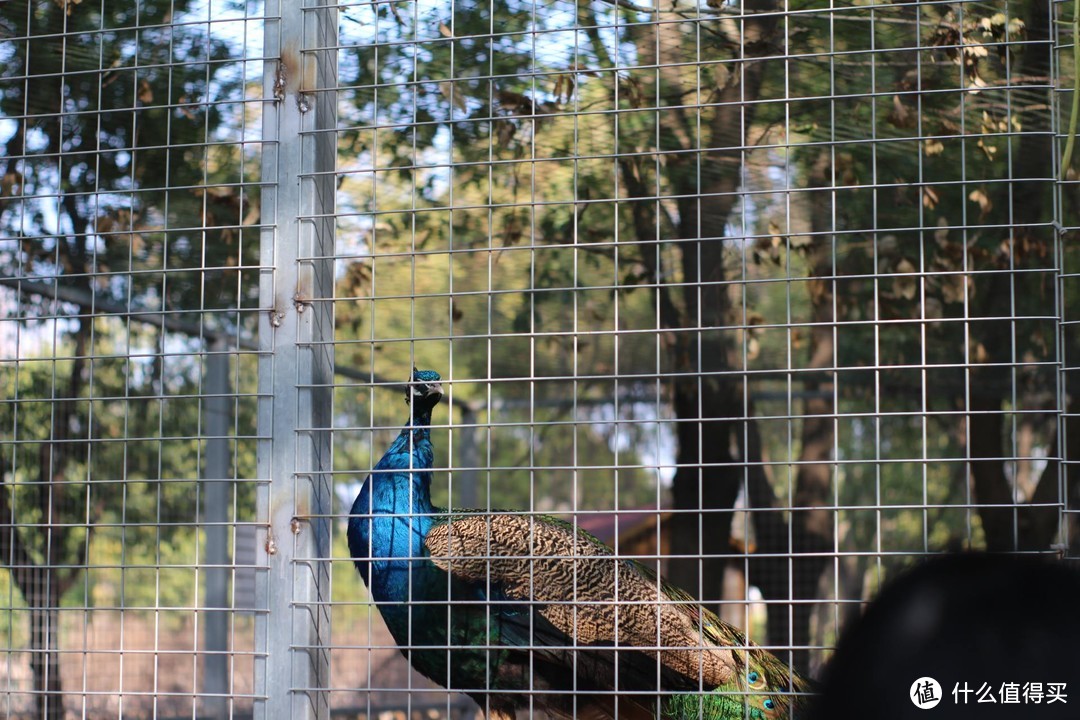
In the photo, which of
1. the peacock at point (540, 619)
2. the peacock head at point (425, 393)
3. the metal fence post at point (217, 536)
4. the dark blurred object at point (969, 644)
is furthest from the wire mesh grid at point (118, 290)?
the dark blurred object at point (969, 644)

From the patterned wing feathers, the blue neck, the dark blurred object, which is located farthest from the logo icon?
the blue neck

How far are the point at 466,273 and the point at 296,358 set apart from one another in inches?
174

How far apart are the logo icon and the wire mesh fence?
52.6 inches

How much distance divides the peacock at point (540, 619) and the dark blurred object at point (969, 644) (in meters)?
2.28

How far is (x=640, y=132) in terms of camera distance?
17.4ft

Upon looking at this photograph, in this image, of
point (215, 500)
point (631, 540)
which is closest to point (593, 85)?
point (215, 500)

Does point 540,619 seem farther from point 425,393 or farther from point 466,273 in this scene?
point 466,273

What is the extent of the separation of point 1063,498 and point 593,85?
3.31 m

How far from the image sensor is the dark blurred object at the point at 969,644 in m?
0.91

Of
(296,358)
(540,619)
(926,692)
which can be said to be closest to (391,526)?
(540,619)

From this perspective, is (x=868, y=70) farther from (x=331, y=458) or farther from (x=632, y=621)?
(x=331, y=458)

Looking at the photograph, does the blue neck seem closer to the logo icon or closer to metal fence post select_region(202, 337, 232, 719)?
metal fence post select_region(202, 337, 232, 719)

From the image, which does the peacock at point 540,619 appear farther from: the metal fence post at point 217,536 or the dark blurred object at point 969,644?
the dark blurred object at point 969,644

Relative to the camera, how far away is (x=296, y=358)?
2.63 meters
